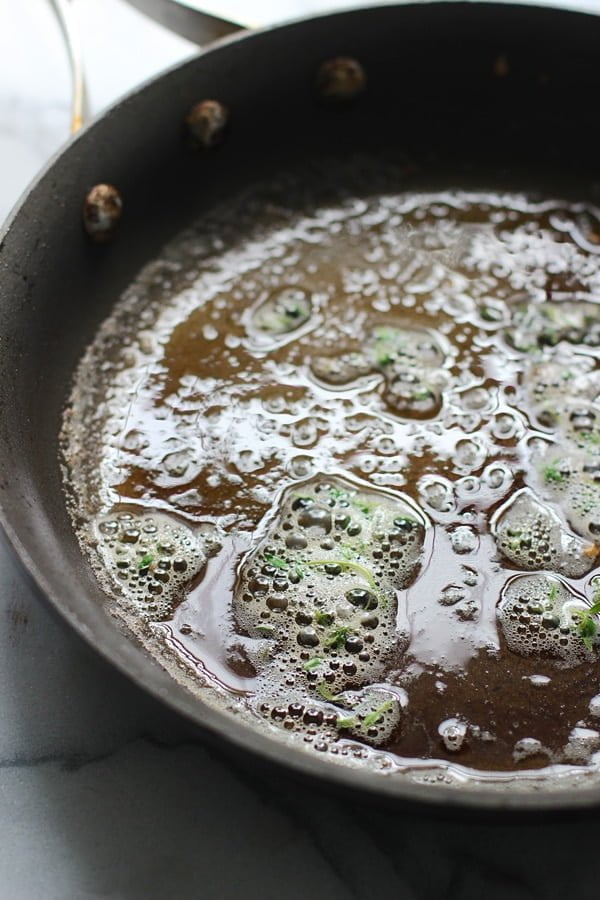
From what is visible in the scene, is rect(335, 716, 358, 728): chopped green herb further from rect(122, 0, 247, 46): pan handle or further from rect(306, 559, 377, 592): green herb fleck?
rect(122, 0, 247, 46): pan handle

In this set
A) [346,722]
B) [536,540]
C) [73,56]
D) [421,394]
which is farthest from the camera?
[73,56]

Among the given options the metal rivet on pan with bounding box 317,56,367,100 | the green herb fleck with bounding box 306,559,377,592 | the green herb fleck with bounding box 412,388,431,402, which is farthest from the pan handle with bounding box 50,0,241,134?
the green herb fleck with bounding box 306,559,377,592

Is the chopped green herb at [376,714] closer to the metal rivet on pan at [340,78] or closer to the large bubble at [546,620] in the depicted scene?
the large bubble at [546,620]

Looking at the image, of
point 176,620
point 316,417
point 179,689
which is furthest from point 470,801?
point 316,417

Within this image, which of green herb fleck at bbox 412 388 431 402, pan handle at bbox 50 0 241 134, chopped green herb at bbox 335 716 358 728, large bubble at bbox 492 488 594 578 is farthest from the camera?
pan handle at bbox 50 0 241 134

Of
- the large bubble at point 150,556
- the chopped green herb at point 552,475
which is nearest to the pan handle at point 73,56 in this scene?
the large bubble at point 150,556

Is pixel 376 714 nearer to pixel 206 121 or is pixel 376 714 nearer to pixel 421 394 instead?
pixel 421 394

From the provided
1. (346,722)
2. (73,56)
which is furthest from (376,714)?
(73,56)

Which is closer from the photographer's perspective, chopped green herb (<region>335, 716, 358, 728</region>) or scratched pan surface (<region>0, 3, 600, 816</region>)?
chopped green herb (<region>335, 716, 358, 728</region>)

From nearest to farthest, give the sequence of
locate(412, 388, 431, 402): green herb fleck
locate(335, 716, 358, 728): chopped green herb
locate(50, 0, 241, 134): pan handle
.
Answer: locate(335, 716, 358, 728): chopped green herb → locate(412, 388, 431, 402): green herb fleck → locate(50, 0, 241, 134): pan handle
